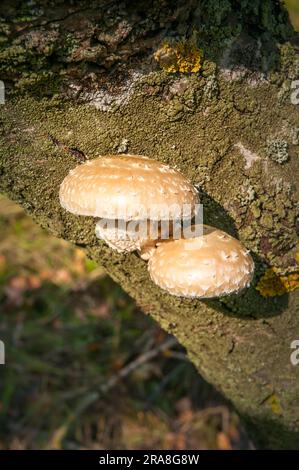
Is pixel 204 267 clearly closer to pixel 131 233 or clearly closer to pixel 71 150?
pixel 131 233

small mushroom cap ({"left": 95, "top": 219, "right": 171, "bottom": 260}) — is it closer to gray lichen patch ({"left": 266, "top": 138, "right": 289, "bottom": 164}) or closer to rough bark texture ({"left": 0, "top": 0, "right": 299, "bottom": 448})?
rough bark texture ({"left": 0, "top": 0, "right": 299, "bottom": 448})

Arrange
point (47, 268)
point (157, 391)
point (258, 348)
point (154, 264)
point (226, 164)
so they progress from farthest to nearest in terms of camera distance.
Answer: point (47, 268) < point (157, 391) < point (258, 348) < point (226, 164) < point (154, 264)

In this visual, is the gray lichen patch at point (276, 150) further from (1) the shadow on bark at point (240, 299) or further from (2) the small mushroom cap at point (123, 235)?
(2) the small mushroom cap at point (123, 235)

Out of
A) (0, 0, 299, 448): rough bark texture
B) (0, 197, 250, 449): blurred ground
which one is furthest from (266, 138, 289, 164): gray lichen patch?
(0, 197, 250, 449): blurred ground

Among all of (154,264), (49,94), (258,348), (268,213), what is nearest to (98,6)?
(49,94)

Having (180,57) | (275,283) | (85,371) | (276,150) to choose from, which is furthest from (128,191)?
(85,371)

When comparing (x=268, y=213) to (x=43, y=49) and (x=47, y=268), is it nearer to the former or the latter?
(x=43, y=49)

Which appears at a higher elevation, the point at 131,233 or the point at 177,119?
the point at 177,119
